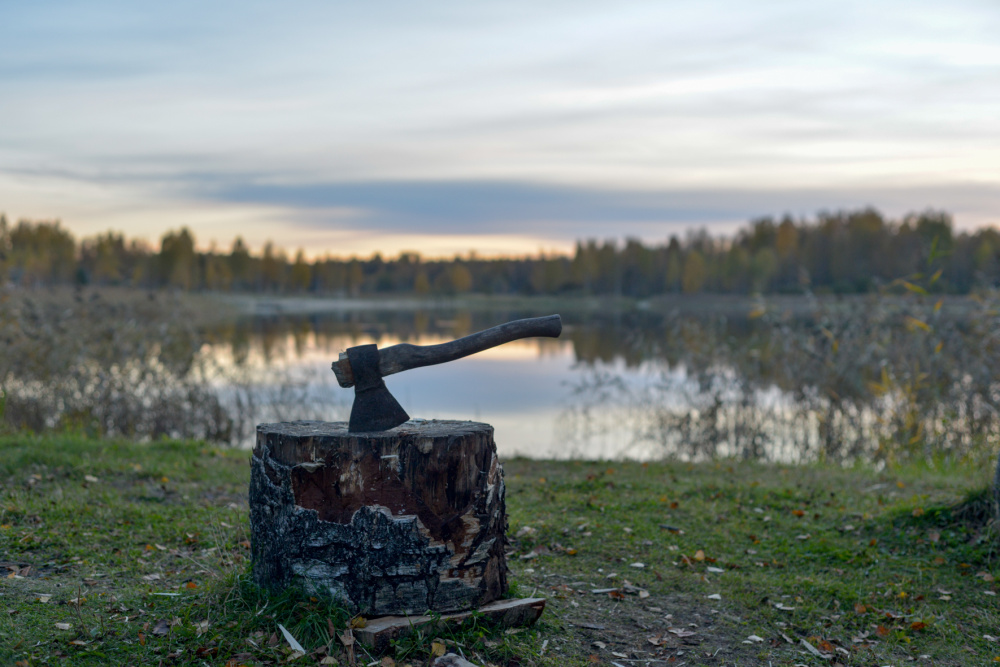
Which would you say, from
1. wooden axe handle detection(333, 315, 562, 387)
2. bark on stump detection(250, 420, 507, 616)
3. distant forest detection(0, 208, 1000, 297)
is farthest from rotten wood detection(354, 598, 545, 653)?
distant forest detection(0, 208, 1000, 297)

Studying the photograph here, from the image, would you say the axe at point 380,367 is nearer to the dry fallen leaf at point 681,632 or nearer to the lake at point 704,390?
the dry fallen leaf at point 681,632

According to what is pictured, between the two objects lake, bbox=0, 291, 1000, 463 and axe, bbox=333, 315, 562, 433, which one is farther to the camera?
lake, bbox=0, 291, 1000, 463

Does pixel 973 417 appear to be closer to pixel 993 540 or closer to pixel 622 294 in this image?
pixel 993 540

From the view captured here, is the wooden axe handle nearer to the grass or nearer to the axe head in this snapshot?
the axe head

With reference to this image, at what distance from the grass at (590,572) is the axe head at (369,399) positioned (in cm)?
91

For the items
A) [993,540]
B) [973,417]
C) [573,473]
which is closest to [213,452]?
[573,473]

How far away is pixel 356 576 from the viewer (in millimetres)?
3486

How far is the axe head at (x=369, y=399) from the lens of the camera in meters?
3.73

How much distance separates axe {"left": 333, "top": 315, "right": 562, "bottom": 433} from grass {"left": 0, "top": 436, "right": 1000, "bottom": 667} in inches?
37.2

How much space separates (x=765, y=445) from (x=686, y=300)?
5000 centimetres

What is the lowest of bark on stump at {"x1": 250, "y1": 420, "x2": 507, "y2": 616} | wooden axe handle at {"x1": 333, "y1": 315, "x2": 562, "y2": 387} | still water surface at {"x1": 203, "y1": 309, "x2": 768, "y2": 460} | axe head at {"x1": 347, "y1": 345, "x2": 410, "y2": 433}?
still water surface at {"x1": 203, "y1": 309, "x2": 768, "y2": 460}

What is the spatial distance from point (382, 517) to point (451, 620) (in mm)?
615

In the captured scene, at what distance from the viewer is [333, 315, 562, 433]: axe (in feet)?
12.3

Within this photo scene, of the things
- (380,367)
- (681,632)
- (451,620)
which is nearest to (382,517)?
(451,620)
